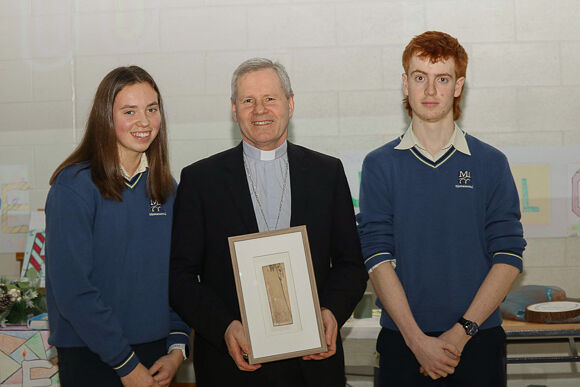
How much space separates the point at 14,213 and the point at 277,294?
2.98 metres

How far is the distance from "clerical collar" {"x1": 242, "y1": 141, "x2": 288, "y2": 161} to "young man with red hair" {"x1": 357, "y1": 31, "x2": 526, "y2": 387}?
1.20 ft

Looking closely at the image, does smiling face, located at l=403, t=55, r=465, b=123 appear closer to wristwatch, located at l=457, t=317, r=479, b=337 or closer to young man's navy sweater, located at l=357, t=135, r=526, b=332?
young man's navy sweater, located at l=357, t=135, r=526, b=332

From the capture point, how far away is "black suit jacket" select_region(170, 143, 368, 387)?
1870mm

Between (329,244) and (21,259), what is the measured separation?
9.48 feet

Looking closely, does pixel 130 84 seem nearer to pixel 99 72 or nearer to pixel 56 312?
pixel 56 312

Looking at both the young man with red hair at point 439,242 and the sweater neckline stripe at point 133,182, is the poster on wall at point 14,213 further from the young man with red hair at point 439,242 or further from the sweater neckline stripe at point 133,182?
the young man with red hair at point 439,242

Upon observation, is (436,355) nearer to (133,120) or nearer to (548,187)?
(133,120)

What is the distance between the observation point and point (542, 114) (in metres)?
3.98

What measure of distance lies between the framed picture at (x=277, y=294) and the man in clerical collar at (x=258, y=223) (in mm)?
71

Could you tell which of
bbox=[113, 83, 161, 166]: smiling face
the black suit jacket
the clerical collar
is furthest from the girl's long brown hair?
the clerical collar

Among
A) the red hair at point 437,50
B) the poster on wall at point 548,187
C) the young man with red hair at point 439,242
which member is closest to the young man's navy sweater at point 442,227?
the young man with red hair at point 439,242

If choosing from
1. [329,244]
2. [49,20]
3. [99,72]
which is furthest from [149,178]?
[49,20]

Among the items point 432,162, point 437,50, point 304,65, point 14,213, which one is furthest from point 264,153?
point 14,213

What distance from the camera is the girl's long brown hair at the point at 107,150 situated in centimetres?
192
